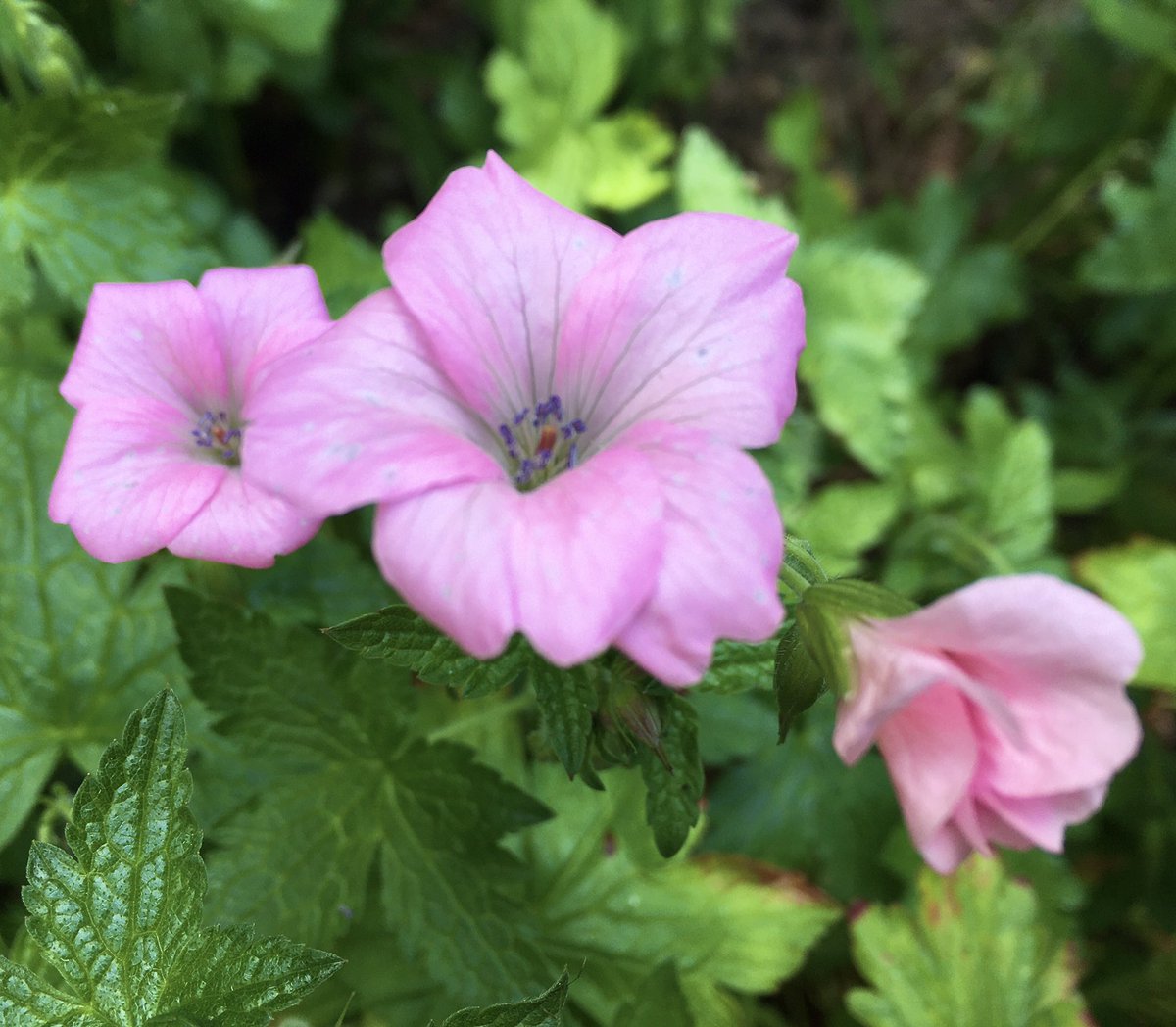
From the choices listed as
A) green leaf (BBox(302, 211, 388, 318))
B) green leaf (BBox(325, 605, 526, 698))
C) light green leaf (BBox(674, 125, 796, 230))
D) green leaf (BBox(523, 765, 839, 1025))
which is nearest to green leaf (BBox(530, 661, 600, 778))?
green leaf (BBox(325, 605, 526, 698))

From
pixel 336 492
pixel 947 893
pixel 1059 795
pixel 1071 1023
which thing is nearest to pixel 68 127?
pixel 336 492

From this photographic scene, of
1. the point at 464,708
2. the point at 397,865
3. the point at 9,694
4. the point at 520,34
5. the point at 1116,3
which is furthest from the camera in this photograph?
Answer: the point at 520,34

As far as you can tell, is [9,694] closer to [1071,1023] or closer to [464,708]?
[464,708]

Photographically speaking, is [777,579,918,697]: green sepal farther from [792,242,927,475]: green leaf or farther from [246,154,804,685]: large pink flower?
[792,242,927,475]: green leaf

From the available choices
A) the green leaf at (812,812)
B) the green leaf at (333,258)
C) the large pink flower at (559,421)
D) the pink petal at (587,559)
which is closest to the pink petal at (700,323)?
the large pink flower at (559,421)

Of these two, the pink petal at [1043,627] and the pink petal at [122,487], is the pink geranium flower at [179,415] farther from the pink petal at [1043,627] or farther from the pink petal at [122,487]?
the pink petal at [1043,627]

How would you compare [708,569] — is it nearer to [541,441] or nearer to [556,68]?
[541,441]

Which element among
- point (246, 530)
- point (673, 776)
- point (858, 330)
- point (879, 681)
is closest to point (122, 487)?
point (246, 530)

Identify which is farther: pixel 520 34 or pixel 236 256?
pixel 520 34
